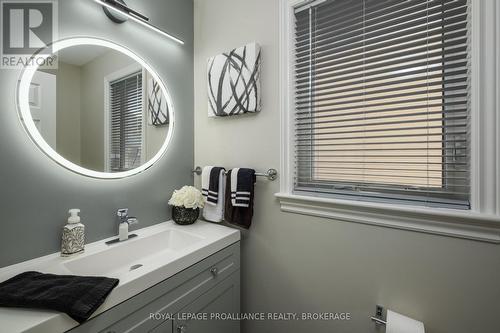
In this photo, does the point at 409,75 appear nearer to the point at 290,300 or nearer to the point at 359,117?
the point at 359,117

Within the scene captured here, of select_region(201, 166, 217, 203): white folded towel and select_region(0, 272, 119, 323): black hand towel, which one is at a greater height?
select_region(201, 166, 217, 203): white folded towel

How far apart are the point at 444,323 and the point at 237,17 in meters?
1.81

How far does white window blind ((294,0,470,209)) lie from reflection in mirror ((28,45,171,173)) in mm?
876

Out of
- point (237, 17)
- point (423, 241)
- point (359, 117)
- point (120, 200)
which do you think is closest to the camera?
point (423, 241)

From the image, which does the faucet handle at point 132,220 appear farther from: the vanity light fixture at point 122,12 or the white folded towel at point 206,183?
the vanity light fixture at point 122,12

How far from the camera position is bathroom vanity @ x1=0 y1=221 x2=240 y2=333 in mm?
667

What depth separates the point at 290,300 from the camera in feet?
3.99

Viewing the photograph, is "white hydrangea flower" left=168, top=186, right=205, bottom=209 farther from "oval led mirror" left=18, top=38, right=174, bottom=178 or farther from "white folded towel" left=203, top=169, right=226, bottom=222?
"oval led mirror" left=18, top=38, right=174, bottom=178

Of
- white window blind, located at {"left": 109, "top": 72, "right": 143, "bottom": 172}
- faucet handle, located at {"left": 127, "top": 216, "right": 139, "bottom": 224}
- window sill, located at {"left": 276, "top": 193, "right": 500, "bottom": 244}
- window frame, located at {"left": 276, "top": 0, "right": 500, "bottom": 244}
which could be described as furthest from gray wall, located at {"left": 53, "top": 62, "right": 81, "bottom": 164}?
window frame, located at {"left": 276, "top": 0, "right": 500, "bottom": 244}

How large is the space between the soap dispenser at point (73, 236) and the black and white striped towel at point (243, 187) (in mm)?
718

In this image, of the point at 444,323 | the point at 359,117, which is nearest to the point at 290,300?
the point at 444,323

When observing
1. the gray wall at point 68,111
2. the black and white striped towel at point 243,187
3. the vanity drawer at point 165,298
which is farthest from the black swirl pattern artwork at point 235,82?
the vanity drawer at point 165,298

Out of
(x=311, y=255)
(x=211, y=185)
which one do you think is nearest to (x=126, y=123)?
(x=211, y=185)

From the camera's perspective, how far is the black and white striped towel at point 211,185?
134 cm
